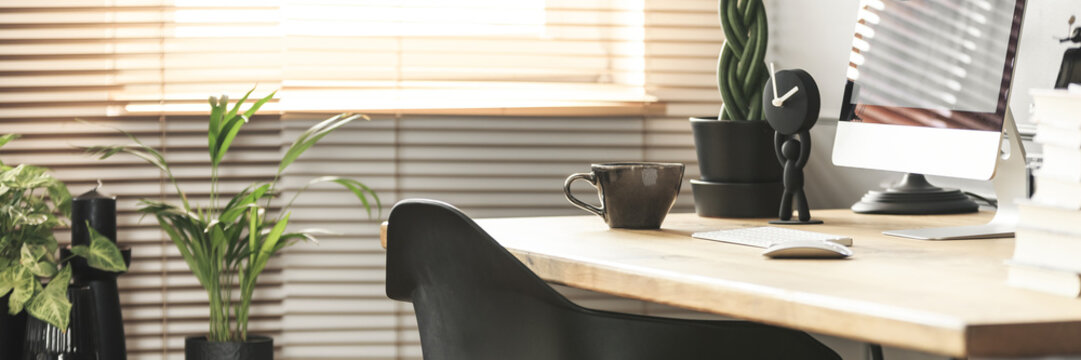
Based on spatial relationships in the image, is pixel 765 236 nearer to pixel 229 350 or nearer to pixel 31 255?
pixel 229 350

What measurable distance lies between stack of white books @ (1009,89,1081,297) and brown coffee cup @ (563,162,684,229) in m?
0.68

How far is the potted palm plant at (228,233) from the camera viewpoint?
236 cm

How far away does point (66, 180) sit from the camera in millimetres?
2588

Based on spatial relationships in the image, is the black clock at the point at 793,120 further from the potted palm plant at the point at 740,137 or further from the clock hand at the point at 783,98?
the potted palm plant at the point at 740,137

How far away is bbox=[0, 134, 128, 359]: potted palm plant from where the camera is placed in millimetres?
2199

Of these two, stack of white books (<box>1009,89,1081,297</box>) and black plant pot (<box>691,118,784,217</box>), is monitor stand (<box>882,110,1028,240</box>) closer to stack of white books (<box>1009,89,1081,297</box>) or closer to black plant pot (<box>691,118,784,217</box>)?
black plant pot (<box>691,118,784,217</box>)

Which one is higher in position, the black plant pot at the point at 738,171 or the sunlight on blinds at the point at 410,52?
the sunlight on blinds at the point at 410,52

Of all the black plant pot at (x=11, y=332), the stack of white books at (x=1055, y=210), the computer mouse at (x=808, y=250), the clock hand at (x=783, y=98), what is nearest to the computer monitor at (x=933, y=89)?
the clock hand at (x=783, y=98)

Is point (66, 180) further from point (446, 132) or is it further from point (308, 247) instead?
point (446, 132)

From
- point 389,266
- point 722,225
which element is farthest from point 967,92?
point 389,266

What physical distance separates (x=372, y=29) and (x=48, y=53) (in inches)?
31.8

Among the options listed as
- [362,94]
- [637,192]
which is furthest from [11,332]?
[637,192]

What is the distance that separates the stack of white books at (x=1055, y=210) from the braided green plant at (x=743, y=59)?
0.98 m

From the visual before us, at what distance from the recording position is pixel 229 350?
2.39m
